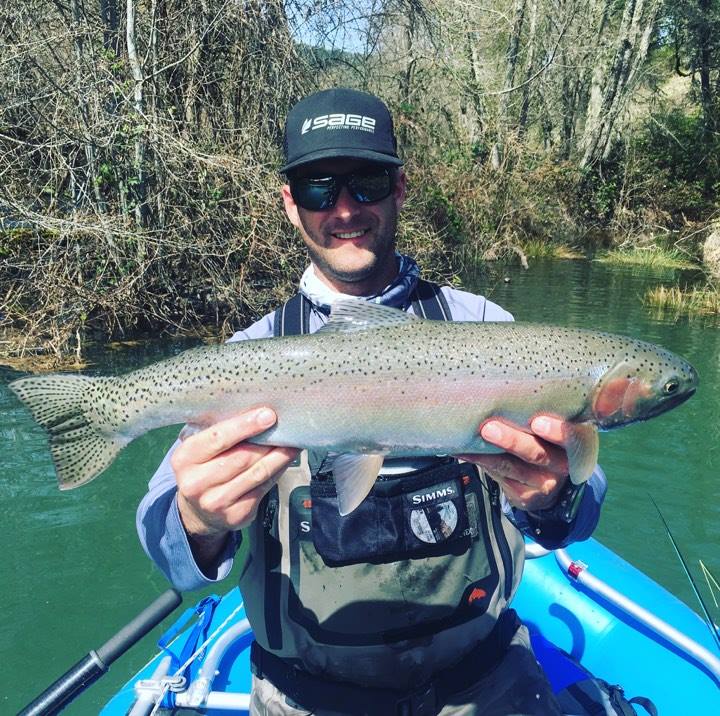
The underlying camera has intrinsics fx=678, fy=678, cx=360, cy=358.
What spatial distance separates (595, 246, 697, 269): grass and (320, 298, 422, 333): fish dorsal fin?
75.2 ft

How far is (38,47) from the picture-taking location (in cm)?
918

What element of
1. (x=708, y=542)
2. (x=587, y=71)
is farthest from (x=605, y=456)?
(x=587, y=71)

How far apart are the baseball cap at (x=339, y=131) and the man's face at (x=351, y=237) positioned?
89 mm

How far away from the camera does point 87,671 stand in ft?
9.67

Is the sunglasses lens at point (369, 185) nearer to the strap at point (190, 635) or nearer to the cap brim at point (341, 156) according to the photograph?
the cap brim at point (341, 156)

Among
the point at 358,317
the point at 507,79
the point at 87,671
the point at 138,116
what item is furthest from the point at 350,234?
the point at 507,79

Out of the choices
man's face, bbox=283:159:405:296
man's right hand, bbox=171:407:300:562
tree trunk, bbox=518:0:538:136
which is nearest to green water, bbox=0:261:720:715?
man's right hand, bbox=171:407:300:562

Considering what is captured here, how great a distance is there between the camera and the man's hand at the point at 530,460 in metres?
2.31

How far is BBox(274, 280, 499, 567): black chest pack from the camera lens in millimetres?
2701

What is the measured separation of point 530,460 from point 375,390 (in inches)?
23.4

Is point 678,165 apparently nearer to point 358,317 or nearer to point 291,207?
point 291,207

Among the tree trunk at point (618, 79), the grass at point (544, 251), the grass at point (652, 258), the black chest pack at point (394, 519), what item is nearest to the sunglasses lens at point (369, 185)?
the black chest pack at point (394, 519)

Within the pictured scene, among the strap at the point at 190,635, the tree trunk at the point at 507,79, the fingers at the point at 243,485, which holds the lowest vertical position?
the strap at the point at 190,635

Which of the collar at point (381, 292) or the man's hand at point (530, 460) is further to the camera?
the collar at point (381, 292)
